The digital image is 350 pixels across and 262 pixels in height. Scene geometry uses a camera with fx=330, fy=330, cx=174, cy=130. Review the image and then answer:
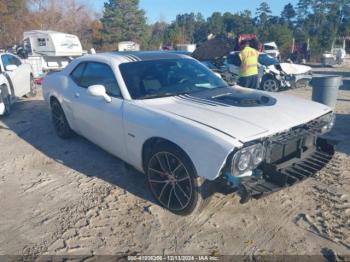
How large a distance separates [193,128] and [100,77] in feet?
6.58

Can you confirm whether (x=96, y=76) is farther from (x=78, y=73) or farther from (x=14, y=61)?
(x=14, y=61)

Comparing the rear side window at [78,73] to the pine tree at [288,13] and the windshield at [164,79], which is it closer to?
the windshield at [164,79]

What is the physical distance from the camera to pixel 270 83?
1076 centimetres

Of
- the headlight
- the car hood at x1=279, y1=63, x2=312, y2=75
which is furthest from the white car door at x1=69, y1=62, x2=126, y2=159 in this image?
the car hood at x1=279, y1=63, x2=312, y2=75

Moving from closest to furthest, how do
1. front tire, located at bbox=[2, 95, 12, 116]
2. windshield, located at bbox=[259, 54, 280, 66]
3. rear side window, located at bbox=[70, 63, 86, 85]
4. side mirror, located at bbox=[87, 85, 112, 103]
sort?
side mirror, located at bbox=[87, 85, 112, 103], rear side window, located at bbox=[70, 63, 86, 85], front tire, located at bbox=[2, 95, 12, 116], windshield, located at bbox=[259, 54, 280, 66]

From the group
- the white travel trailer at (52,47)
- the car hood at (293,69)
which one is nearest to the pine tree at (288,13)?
the white travel trailer at (52,47)

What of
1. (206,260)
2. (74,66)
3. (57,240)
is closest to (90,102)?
(74,66)

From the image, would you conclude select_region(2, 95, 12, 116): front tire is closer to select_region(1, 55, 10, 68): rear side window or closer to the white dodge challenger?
select_region(1, 55, 10, 68): rear side window

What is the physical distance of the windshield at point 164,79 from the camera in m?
3.93

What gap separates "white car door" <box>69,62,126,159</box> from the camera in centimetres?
396

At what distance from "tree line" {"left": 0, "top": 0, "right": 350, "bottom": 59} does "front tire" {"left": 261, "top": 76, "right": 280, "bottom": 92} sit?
76.5 feet

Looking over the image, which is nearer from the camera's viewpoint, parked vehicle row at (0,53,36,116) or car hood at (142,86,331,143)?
car hood at (142,86,331,143)

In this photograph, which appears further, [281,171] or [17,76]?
[17,76]

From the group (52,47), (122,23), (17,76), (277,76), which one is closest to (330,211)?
(277,76)
